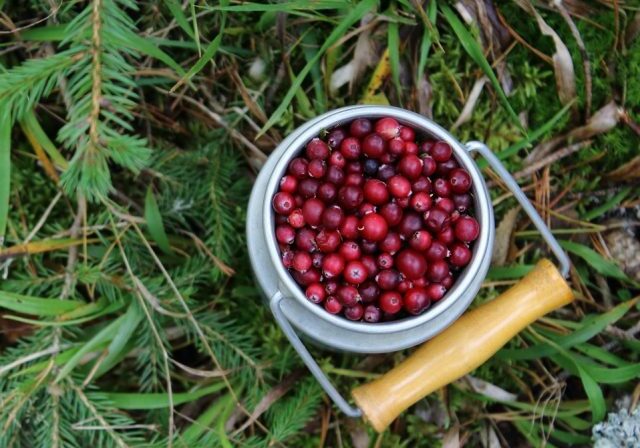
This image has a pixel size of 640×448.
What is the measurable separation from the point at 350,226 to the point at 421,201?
13 centimetres

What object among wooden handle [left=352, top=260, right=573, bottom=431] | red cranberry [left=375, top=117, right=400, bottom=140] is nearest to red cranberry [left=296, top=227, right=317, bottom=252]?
red cranberry [left=375, top=117, right=400, bottom=140]

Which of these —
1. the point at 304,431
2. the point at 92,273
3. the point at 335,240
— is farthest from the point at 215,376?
the point at 335,240

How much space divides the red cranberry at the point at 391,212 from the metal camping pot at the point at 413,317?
14 cm

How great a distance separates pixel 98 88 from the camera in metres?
1.25

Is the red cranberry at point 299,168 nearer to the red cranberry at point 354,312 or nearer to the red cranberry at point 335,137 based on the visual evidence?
the red cranberry at point 335,137

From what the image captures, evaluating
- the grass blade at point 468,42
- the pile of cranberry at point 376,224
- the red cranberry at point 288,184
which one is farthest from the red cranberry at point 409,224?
the grass blade at point 468,42

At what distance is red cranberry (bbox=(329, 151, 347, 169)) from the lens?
1277 millimetres

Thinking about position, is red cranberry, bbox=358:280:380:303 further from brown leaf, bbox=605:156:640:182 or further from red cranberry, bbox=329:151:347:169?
brown leaf, bbox=605:156:640:182

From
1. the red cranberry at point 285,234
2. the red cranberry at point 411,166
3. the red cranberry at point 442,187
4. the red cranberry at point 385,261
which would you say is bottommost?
the red cranberry at point 385,261

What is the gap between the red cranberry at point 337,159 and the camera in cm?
128

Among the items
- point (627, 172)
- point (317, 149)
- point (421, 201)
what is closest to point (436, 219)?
point (421, 201)

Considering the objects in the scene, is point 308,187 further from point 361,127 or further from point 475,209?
point 475,209

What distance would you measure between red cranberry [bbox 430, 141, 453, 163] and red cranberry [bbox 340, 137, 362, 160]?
0.14 meters

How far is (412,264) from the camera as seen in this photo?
123 centimetres
